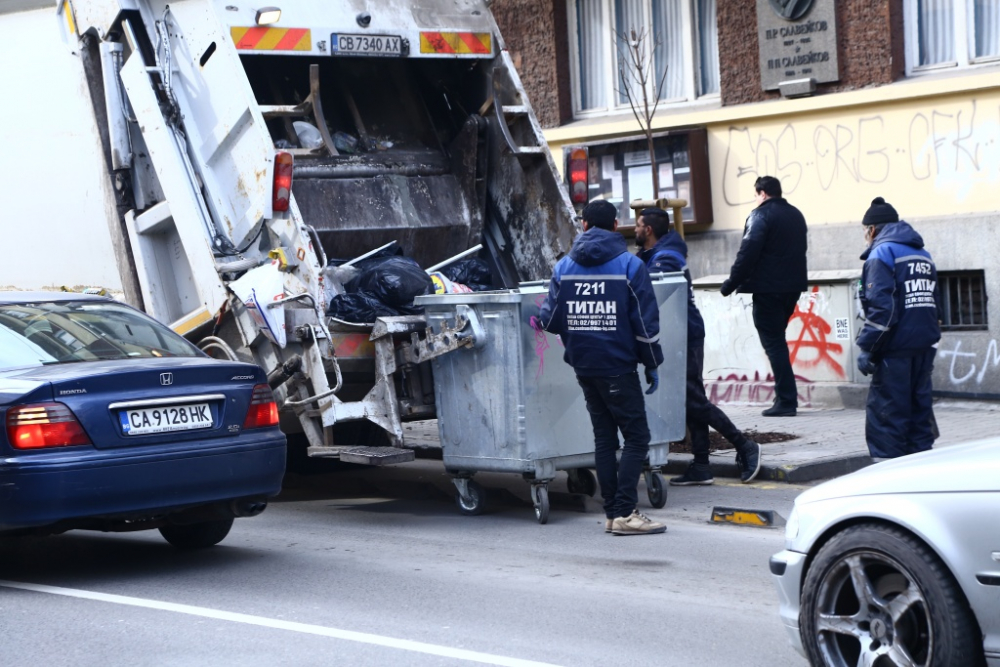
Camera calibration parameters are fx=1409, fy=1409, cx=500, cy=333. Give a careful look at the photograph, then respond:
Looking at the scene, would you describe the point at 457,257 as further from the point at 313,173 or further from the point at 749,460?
the point at 749,460

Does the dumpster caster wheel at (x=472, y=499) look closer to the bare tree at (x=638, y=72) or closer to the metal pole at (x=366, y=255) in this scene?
the metal pole at (x=366, y=255)

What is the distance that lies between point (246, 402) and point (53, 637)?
5.32 ft

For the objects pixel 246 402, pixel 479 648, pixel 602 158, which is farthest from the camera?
pixel 602 158

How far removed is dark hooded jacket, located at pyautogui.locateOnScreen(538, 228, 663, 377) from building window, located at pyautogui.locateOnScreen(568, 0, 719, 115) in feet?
22.0

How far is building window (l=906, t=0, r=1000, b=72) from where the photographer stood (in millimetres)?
11438

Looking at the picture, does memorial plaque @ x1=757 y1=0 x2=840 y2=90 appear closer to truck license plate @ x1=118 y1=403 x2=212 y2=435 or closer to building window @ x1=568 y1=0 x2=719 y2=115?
building window @ x1=568 y1=0 x2=719 y2=115

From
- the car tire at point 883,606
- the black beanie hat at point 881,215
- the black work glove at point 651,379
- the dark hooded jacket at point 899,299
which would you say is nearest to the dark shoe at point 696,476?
the dark hooded jacket at point 899,299

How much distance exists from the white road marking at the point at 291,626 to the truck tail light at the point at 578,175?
4443 millimetres

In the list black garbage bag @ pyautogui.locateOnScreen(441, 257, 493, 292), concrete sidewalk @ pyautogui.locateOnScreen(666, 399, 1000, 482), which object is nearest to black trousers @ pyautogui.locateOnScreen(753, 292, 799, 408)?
concrete sidewalk @ pyautogui.locateOnScreen(666, 399, 1000, 482)

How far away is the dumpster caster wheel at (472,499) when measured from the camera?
805 centimetres

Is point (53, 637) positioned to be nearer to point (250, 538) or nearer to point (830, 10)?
point (250, 538)

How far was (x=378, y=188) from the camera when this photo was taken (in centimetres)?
922

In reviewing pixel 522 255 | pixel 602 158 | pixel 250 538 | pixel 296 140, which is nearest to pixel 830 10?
pixel 602 158

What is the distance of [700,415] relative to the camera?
8664 millimetres
